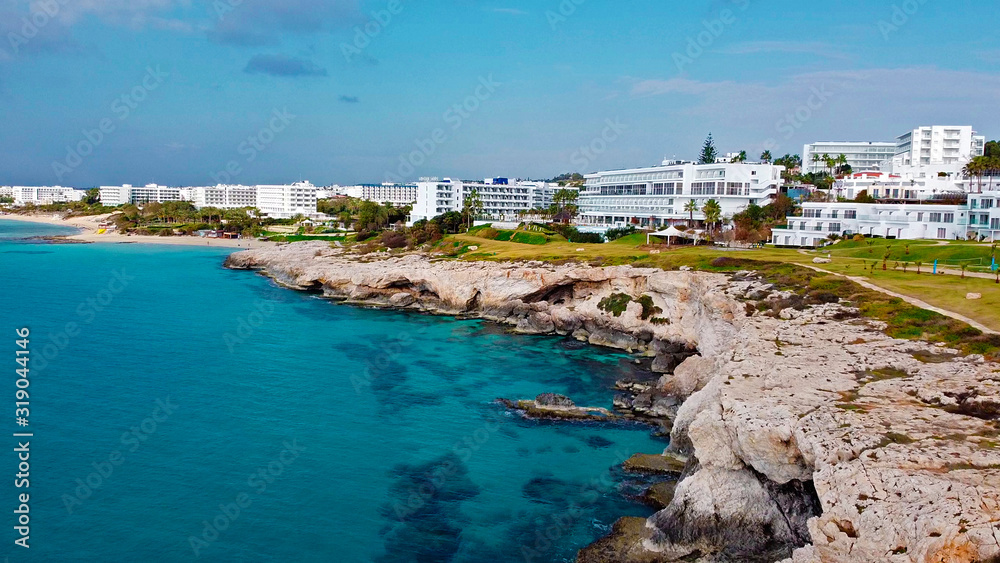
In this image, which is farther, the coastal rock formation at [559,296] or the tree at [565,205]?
the tree at [565,205]

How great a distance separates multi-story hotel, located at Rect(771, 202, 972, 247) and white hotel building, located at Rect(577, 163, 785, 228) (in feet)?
50.8

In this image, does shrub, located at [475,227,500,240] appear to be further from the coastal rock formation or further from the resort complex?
the coastal rock formation

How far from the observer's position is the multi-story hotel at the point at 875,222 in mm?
67625

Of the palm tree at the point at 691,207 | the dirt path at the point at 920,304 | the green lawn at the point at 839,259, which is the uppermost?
the palm tree at the point at 691,207

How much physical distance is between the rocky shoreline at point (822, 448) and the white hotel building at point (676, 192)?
5813 centimetres

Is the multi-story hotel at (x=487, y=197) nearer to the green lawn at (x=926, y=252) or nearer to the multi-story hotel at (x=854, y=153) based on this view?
the multi-story hotel at (x=854, y=153)

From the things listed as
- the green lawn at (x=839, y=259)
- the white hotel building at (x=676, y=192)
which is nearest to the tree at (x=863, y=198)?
the white hotel building at (x=676, y=192)

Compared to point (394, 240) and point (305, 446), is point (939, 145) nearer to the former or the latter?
point (394, 240)

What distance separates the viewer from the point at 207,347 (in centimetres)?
4850

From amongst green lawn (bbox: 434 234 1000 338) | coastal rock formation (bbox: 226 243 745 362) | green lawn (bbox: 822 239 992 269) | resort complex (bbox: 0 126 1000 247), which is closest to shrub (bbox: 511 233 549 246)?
green lawn (bbox: 434 234 1000 338)

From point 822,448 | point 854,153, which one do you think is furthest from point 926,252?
point 854,153

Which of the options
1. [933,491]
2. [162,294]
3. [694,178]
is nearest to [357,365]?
[933,491]

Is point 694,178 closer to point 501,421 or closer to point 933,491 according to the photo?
point 501,421

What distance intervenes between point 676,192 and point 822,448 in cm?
8464
